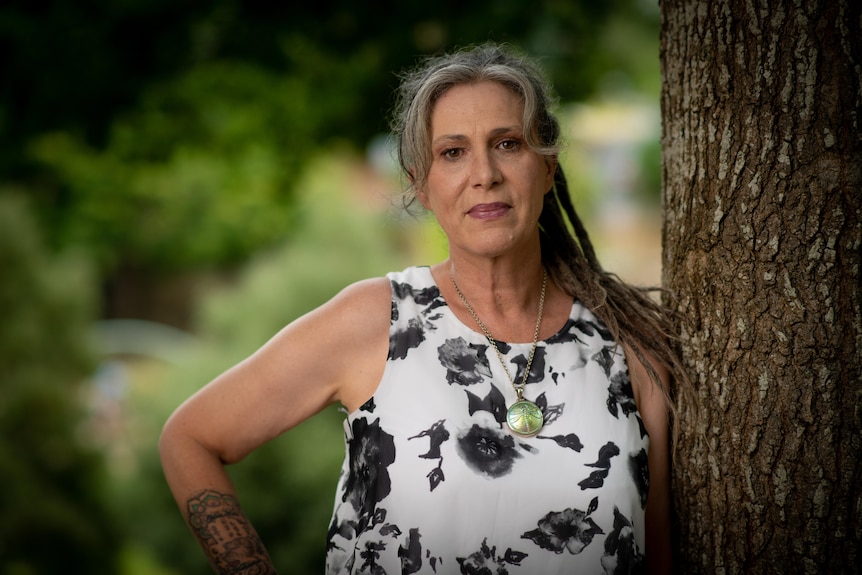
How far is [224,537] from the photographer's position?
6.64ft

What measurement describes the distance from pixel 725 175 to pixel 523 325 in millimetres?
626

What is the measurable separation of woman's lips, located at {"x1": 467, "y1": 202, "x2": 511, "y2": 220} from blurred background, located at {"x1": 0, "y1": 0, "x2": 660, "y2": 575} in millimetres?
367

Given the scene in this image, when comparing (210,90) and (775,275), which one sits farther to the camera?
(210,90)

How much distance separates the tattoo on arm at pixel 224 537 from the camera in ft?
6.60

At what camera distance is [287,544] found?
16.8 ft

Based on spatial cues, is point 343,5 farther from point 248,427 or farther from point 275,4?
point 248,427

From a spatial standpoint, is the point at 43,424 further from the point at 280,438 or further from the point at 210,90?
the point at 210,90

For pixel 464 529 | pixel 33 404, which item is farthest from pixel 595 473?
pixel 33 404

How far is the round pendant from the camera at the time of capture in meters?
1.91

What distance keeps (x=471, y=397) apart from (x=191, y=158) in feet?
20.2

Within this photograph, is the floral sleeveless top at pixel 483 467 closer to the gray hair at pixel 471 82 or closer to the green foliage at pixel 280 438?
the gray hair at pixel 471 82

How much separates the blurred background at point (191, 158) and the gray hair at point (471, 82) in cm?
24

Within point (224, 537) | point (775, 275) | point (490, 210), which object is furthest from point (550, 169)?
point (224, 537)

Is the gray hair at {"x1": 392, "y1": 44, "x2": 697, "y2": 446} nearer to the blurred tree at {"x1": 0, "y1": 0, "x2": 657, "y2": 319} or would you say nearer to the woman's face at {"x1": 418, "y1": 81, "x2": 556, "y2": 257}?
the woman's face at {"x1": 418, "y1": 81, "x2": 556, "y2": 257}
